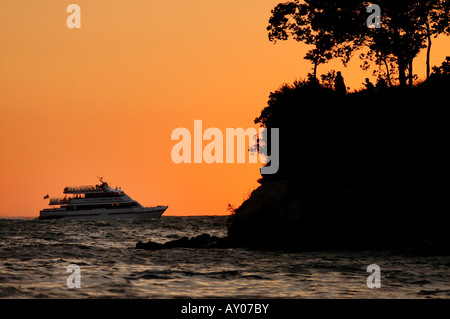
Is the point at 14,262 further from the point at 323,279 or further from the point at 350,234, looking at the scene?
the point at 350,234

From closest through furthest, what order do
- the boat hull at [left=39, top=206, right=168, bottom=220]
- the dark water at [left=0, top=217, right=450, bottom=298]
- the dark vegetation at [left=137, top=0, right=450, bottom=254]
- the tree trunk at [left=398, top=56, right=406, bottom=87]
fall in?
the dark water at [left=0, top=217, right=450, bottom=298], the dark vegetation at [left=137, top=0, right=450, bottom=254], the tree trunk at [left=398, top=56, right=406, bottom=87], the boat hull at [left=39, top=206, right=168, bottom=220]

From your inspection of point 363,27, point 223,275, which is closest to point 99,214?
point 363,27

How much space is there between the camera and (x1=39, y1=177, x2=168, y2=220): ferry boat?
122750mm

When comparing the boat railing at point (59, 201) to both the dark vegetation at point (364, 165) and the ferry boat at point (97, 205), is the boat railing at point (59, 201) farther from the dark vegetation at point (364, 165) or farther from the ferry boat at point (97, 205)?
the dark vegetation at point (364, 165)

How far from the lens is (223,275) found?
860 inches

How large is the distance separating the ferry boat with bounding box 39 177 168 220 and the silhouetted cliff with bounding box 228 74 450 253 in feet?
292

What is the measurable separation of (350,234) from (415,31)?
15032 millimetres

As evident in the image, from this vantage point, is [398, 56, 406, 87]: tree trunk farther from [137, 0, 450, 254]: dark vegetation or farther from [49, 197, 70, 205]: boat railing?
[49, 197, 70, 205]: boat railing

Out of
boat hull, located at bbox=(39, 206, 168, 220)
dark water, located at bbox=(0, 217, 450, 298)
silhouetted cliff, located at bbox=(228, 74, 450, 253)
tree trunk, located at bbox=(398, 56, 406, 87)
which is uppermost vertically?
tree trunk, located at bbox=(398, 56, 406, 87)

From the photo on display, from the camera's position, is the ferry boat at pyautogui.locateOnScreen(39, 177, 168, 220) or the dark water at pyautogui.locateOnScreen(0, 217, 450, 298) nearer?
the dark water at pyautogui.locateOnScreen(0, 217, 450, 298)

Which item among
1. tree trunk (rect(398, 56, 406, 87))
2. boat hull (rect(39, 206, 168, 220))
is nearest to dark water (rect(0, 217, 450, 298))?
tree trunk (rect(398, 56, 406, 87))

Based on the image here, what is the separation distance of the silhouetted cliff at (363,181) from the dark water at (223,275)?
2.70m

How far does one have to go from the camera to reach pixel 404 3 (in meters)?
38.3

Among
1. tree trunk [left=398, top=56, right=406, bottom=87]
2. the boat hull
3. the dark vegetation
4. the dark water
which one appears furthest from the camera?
the boat hull
